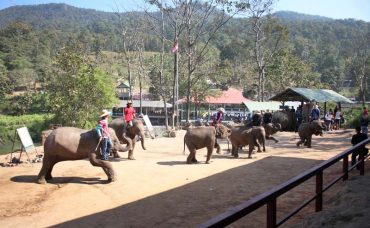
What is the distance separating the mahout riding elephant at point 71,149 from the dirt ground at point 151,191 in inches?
16.0

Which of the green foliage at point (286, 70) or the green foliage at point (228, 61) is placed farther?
the green foliage at point (228, 61)

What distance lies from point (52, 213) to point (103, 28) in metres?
178

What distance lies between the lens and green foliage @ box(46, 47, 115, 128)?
97.7ft

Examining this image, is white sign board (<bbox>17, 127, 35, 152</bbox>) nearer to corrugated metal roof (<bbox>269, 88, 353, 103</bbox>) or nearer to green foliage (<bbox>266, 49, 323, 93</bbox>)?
corrugated metal roof (<bbox>269, 88, 353, 103</bbox>)

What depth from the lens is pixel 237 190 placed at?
9.12 metres

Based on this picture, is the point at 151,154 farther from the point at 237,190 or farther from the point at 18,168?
the point at 237,190

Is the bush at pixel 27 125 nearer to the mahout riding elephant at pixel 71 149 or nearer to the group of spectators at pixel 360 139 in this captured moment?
the mahout riding elephant at pixel 71 149

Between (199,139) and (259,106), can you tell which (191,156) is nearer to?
(199,139)

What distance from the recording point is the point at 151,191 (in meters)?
9.08

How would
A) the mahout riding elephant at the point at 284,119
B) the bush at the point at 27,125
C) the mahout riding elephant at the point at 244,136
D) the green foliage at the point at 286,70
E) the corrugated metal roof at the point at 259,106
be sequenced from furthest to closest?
the green foliage at the point at 286,70 → the bush at the point at 27,125 → the corrugated metal roof at the point at 259,106 → the mahout riding elephant at the point at 284,119 → the mahout riding elephant at the point at 244,136

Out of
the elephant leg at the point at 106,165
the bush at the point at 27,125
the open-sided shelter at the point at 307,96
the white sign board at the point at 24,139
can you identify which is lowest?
the bush at the point at 27,125

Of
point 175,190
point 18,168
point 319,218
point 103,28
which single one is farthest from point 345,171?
point 103,28

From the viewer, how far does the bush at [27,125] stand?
116ft

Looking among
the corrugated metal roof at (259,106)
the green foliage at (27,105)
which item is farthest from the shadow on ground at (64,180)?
the green foliage at (27,105)
